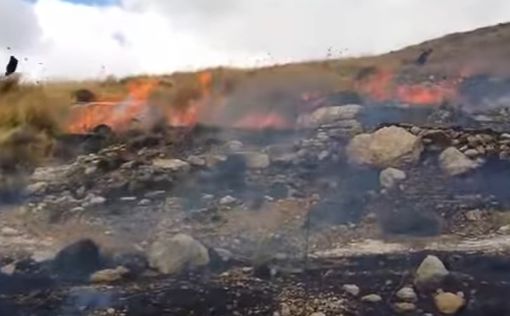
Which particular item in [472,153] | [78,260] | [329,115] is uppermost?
[329,115]

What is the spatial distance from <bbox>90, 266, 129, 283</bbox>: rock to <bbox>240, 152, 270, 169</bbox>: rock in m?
1.67

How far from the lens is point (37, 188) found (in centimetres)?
886

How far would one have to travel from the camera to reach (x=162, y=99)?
371 inches

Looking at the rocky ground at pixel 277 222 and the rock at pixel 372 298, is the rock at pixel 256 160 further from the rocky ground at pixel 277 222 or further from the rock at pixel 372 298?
the rock at pixel 372 298

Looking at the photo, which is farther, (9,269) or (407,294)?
(9,269)

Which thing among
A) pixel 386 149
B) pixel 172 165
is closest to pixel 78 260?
pixel 172 165

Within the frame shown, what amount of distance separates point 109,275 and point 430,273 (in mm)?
2856

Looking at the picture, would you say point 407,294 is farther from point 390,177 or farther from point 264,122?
point 264,122

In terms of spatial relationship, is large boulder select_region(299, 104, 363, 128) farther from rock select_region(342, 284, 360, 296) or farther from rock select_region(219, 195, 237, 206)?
rock select_region(342, 284, 360, 296)

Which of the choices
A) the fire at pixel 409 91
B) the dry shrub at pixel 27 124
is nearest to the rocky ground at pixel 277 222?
the fire at pixel 409 91

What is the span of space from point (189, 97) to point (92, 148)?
1164 millimetres

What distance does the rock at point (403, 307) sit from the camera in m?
7.36

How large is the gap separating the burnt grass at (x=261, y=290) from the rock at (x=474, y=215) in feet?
1.44

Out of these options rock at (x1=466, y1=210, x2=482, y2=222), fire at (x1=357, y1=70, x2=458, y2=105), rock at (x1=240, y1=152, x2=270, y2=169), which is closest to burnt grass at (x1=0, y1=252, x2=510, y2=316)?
rock at (x1=466, y1=210, x2=482, y2=222)
